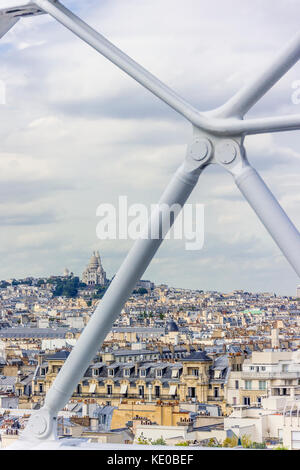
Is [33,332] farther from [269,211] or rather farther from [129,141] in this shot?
[269,211]

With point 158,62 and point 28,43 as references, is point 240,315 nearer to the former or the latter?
point 158,62

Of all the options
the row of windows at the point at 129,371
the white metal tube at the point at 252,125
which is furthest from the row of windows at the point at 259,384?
the white metal tube at the point at 252,125

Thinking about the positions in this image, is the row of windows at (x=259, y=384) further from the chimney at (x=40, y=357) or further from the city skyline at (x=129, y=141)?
the chimney at (x=40, y=357)

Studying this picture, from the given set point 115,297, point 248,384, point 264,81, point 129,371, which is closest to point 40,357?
point 129,371

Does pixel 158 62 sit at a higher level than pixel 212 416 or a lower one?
higher

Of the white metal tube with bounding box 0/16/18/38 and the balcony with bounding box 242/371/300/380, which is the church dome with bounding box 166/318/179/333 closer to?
the balcony with bounding box 242/371/300/380

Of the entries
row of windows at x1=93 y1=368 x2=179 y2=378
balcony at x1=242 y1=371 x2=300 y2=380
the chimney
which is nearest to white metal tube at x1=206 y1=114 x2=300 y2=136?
balcony at x1=242 y1=371 x2=300 y2=380
